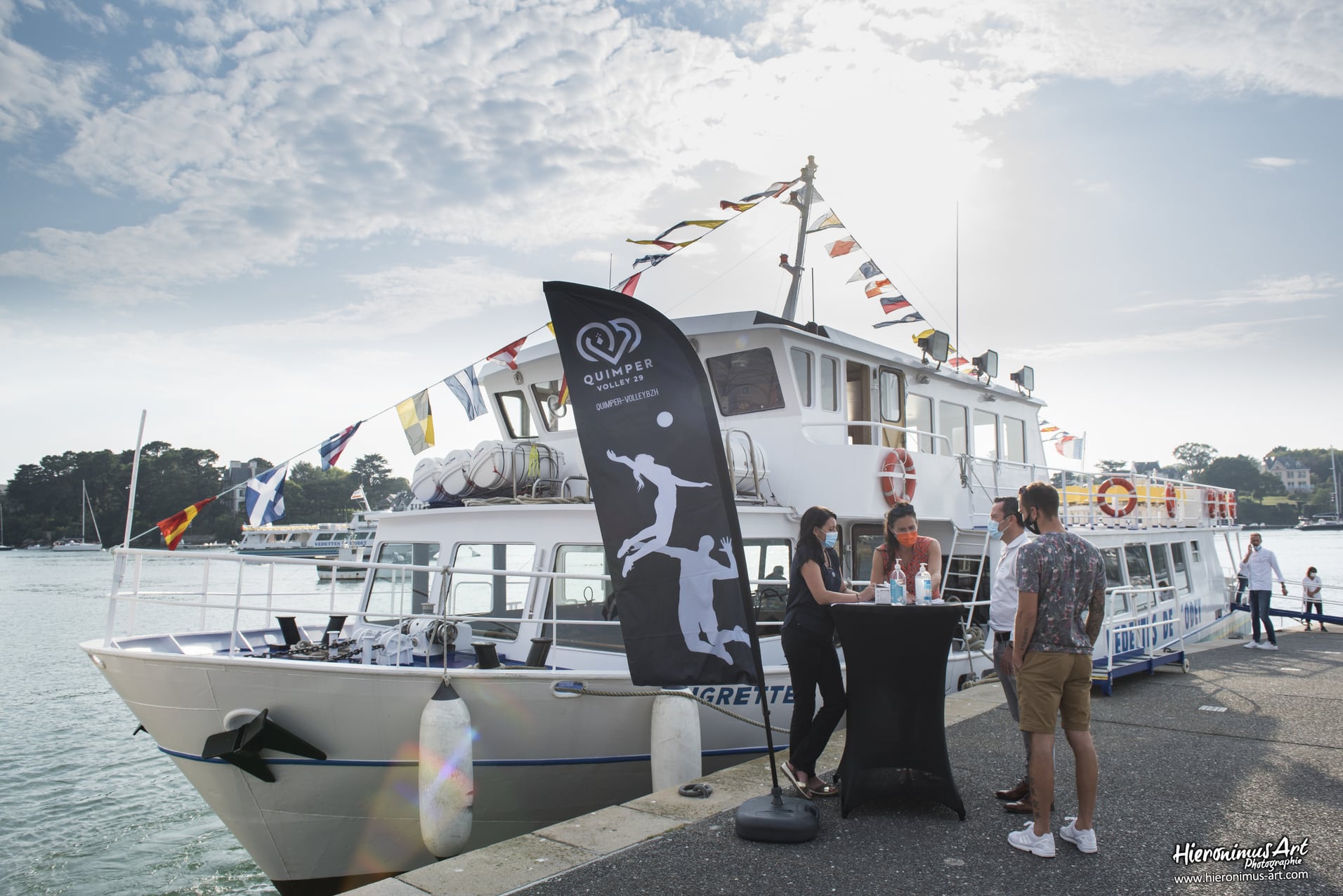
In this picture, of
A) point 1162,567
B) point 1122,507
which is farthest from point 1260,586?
point 1122,507

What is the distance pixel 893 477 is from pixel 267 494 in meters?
6.45

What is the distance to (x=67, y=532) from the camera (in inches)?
3282

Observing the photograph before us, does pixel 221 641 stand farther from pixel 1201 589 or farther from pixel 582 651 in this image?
pixel 1201 589

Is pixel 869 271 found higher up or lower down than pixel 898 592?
higher up

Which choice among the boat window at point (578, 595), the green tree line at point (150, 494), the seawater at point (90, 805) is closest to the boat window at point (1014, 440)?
the boat window at point (578, 595)

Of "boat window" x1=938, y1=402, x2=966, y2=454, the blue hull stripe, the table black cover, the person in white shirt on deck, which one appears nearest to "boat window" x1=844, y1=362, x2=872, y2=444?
"boat window" x1=938, y1=402, x2=966, y2=454

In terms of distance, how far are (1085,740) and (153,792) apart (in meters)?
12.1

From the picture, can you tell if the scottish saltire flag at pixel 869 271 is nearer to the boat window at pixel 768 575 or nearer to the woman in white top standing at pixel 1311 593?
the boat window at pixel 768 575

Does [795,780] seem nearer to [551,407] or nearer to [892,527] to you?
[892,527]

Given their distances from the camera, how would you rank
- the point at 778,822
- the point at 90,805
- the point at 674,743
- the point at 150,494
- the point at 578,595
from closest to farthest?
the point at 778,822, the point at 674,743, the point at 578,595, the point at 90,805, the point at 150,494

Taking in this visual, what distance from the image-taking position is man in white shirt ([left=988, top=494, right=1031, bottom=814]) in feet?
15.4

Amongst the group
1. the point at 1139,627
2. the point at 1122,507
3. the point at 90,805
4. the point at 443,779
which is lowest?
the point at 90,805

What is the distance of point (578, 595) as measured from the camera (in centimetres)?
747

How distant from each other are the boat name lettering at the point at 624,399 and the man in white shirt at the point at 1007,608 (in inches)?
88.3
